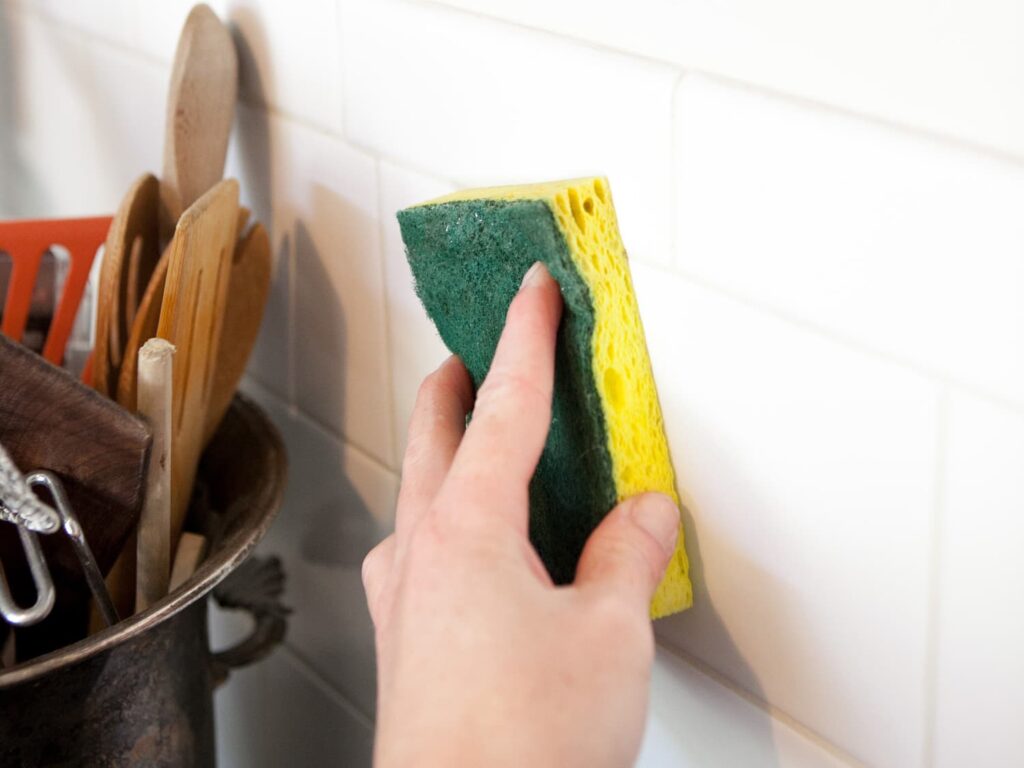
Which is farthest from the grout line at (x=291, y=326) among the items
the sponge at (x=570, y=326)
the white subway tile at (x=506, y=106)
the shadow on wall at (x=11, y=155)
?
the shadow on wall at (x=11, y=155)

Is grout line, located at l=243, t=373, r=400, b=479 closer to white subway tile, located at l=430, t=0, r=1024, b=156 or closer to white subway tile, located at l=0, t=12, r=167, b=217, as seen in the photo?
white subway tile, located at l=0, t=12, r=167, b=217

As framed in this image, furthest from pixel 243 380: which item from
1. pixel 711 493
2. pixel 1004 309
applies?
pixel 1004 309

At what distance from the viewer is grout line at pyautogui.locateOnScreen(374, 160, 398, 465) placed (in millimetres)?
594

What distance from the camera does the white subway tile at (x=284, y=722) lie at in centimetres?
78

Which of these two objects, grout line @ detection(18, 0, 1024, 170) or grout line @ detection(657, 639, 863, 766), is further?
grout line @ detection(657, 639, 863, 766)

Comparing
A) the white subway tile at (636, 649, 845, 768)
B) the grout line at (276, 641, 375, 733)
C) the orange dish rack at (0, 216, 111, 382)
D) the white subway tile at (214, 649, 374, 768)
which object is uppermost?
the orange dish rack at (0, 216, 111, 382)

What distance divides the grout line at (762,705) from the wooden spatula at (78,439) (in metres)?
0.24

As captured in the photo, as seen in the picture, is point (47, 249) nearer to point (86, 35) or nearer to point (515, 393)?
point (86, 35)

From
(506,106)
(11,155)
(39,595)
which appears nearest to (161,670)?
(39,595)

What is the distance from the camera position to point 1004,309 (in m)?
0.35

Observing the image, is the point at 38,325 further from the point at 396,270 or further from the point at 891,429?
the point at 891,429

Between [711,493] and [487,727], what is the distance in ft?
0.56

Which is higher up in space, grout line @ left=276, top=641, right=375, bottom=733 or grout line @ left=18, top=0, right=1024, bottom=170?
grout line @ left=18, top=0, right=1024, bottom=170

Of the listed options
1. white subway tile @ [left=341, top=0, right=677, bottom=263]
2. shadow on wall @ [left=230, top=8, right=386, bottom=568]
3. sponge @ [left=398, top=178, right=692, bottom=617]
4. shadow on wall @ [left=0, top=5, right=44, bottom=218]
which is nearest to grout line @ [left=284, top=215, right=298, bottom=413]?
shadow on wall @ [left=230, top=8, right=386, bottom=568]
